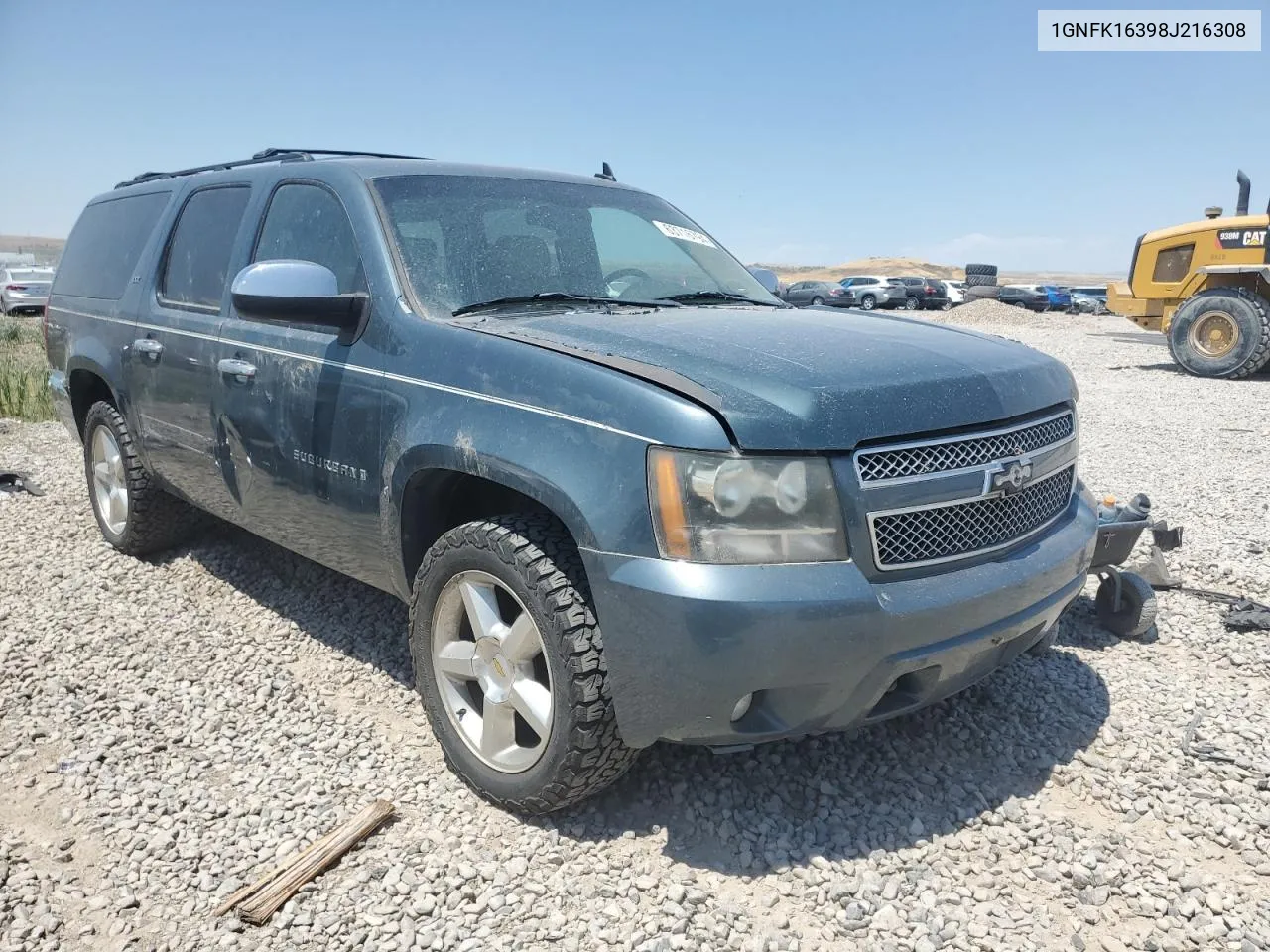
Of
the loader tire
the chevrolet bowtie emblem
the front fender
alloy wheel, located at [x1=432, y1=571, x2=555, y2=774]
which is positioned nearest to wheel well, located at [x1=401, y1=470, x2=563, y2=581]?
the front fender

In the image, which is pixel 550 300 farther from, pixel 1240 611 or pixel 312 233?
pixel 1240 611

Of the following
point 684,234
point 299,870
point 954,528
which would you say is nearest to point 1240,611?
point 954,528

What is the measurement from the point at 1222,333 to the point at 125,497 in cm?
1412

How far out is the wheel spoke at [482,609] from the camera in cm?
269

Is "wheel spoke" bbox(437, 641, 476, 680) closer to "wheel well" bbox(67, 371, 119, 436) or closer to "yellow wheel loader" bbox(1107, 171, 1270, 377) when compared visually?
"wheel well" bbox(67, 371, 119, 436)

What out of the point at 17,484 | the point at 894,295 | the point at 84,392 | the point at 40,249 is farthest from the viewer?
the point at 40,249

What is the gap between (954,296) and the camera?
39719 millimetres

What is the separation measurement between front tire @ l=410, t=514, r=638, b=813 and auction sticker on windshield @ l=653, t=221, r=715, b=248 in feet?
6.18

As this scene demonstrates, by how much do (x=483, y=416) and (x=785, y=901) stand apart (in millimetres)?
1532

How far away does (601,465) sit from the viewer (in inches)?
92.2

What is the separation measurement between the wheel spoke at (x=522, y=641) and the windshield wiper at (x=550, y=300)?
3.42ft

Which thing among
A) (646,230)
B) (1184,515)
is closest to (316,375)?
(646,230)

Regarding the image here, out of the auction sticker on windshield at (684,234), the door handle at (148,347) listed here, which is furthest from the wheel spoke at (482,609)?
the door handle at (148,347)

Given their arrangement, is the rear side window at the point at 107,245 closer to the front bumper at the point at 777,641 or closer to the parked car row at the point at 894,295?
the front bumper at the point at 777,641
